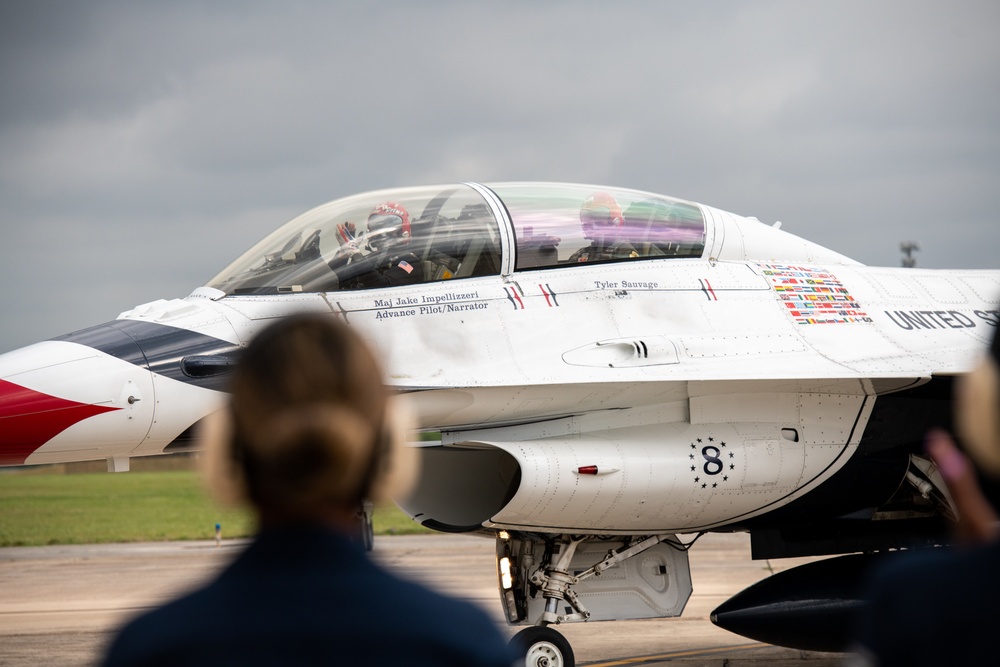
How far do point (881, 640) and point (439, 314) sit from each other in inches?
234

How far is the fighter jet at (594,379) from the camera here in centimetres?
706

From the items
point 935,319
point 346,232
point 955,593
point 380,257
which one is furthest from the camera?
point 935,319

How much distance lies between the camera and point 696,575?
59.5 feet

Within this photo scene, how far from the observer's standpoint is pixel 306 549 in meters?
1.66

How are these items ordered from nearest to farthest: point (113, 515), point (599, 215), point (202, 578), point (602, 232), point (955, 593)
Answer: point (955, 593) < point (202, 578) < point (602, 232) < point (599, 215) < point (113, 515)

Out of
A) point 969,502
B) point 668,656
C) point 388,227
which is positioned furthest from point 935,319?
point 969,502

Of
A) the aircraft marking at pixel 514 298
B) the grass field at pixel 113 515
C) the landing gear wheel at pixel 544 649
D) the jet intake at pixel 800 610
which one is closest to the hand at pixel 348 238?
the aircraft marking at pixel 514 298

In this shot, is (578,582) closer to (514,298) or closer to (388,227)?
(514,298)

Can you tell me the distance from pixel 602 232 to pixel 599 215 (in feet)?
0.59

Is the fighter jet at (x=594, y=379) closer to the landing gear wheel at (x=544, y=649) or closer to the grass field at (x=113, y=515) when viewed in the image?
the landing gear wheel at (x=544, y=649)

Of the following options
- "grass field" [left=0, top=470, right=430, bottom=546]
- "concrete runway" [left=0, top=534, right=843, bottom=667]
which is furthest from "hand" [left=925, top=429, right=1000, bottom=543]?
"grass field" [left=0, top=470, right=430, bottom=546]

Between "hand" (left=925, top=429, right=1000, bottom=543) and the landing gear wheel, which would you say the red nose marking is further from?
"hand" (left=925, top=429, right=1000, bottom=543)

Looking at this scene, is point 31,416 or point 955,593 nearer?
point 955,593

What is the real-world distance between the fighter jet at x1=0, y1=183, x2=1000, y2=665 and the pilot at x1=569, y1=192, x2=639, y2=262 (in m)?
0.02
